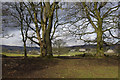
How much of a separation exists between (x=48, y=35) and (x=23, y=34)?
997 cm

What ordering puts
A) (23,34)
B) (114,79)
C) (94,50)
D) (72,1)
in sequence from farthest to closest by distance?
1. (23,34)
2. (94,50)
3. (72,1)
4. (114,79)

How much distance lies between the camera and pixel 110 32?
1202 centimetres

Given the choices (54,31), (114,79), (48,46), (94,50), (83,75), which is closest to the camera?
(114,79)

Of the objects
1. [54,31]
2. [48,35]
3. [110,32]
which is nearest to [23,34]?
[54,31]

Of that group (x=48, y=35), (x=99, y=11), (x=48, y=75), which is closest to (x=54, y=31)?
(x=48, y=35)

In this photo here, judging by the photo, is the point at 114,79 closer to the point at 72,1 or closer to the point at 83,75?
the point at 83,75

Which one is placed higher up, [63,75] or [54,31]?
[54,31]

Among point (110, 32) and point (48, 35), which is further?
point (110, 32)

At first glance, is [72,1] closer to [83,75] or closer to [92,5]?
[92,5]

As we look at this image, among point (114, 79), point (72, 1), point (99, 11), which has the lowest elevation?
point (114, 79)

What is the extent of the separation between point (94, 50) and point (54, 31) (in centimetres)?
533

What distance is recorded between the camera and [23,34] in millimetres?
18828

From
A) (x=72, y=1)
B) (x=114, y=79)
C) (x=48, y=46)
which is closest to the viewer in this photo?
(x=114, y=79)

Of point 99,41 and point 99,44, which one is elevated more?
point 99,41
